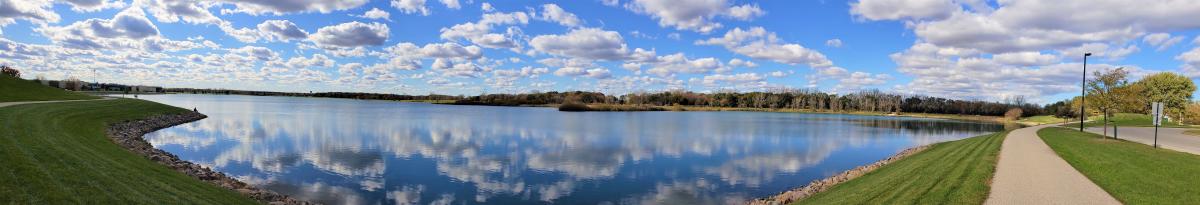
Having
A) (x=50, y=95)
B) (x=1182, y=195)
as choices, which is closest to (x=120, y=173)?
(x=1182, y=195)

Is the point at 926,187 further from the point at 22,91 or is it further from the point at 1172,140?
the point at 22,91

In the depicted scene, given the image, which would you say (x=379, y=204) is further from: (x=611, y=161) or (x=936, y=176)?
(x=936, y=176)

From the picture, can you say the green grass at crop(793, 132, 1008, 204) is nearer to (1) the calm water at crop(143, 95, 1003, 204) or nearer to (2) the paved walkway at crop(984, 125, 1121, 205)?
(2) the paved walkway at crop(984, 125, 1121, 205)

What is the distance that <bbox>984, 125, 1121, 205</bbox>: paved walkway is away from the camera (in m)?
9.26

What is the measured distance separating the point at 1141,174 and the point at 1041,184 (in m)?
2.75

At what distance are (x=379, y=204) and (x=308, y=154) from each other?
10.2 meters

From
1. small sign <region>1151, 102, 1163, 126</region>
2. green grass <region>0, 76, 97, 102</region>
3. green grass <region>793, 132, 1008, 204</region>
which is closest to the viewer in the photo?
green grass <region>793, 132, 1008, 204</region>

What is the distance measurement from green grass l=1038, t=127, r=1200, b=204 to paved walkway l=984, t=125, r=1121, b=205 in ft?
0.85

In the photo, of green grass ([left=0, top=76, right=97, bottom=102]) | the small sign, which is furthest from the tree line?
the small sign

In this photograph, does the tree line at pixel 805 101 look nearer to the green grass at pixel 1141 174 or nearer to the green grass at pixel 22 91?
the green grass at pixel 22 91

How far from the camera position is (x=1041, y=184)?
35.4 feet

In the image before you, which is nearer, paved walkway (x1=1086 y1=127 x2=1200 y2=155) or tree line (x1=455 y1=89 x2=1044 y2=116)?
paved walkway (x1=1086 y1=127 x2=1200 y2=155)

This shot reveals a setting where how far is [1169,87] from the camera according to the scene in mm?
69562

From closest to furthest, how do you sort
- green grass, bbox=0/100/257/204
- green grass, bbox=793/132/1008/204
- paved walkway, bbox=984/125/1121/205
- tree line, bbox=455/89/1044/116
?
green grass, bbox=0/100/257/204 → paved walkway, bbox=984/125/1121/205 → green grass, bbox=793/132/1008/204 → tree line, bbox=455/89/1044/116
